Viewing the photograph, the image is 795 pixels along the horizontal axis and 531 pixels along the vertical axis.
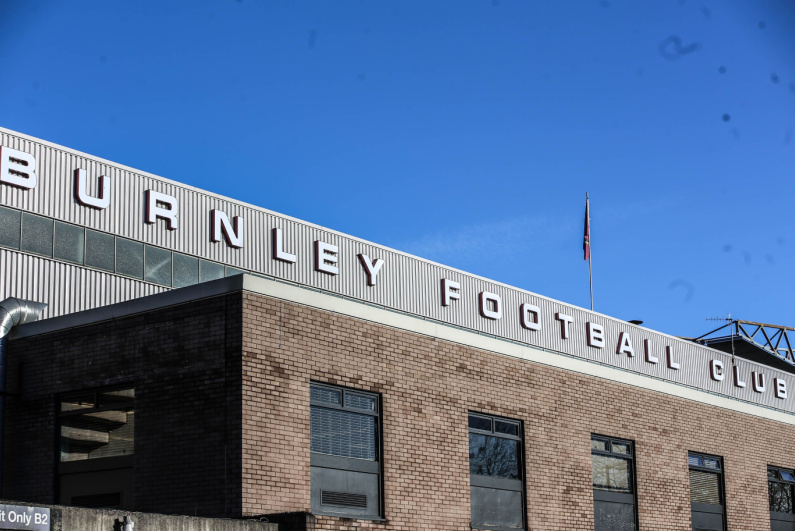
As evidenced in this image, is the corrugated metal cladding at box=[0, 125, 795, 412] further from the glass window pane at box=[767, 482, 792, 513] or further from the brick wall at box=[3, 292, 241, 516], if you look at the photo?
the brick wall at box=[3, 292, 241, 516]

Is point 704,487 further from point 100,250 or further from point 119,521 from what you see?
point 119,521

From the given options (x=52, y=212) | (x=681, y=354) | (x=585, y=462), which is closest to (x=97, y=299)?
(x=52, y=212)

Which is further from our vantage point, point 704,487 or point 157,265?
point 704,487

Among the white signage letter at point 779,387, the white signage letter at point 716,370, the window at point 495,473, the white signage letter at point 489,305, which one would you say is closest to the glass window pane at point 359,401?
the window at point 495,473

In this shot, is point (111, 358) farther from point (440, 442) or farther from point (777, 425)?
point (777, 425)

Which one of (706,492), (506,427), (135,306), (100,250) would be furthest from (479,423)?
(100,250)

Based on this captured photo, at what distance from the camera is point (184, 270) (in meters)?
27.2

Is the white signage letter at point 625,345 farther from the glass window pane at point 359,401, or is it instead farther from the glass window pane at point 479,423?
the glass window pane at point 359,401

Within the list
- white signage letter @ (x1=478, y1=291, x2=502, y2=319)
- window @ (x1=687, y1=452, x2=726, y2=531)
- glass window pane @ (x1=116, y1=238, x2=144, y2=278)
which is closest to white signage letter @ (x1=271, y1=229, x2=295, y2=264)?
glass window pane @ (x1=116, y1=238, x2=144, y2=278)

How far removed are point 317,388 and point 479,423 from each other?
15.1ft

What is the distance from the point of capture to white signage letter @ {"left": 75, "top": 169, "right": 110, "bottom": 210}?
25.3 meters

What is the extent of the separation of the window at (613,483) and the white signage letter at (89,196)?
12860 mm

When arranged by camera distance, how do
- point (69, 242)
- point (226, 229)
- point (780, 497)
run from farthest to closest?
point (780, 497) → point (226, 229) → point (69, 242)

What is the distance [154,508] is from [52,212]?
937cm
